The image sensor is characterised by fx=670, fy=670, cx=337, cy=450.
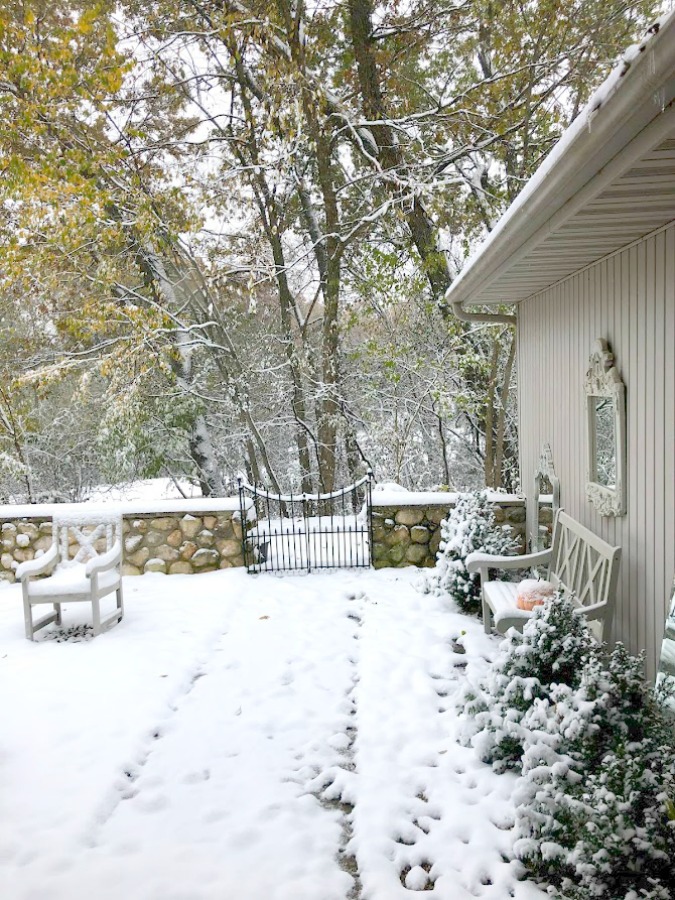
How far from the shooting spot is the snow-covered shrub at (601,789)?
2041 mm

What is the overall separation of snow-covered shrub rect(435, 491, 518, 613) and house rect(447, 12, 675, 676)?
0.69 metres

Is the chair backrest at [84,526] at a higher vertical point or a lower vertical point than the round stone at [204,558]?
higher

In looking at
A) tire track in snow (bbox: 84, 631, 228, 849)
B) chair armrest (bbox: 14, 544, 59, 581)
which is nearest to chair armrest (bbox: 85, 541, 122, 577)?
chair armrest (bbox: 14, 544, 59, 581)

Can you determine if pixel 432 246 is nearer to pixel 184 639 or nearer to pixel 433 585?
pixel 433 585

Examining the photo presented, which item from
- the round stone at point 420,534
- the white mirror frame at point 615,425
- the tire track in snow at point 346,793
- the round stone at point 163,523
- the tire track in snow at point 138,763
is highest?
the white mirror frame at point 615,425

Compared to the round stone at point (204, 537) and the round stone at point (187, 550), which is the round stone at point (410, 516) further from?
the round stone at point (187, 550)

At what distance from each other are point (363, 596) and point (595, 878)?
3.94 meters

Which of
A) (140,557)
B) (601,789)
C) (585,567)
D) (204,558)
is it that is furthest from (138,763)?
(140,557)

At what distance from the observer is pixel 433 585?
576 centimetres

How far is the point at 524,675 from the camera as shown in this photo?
307cm

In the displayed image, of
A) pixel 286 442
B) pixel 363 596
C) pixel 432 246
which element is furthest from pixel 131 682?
pixel 286 442

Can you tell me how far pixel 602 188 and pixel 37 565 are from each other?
189 inches

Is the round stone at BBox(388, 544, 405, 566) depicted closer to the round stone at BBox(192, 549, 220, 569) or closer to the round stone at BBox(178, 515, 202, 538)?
the round stone at BBox(192, 549, 220, 569)

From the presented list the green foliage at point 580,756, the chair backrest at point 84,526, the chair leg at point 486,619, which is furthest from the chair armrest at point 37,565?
the green foliage at point 580,756
